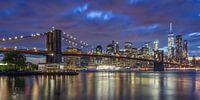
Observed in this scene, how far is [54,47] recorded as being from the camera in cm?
8725

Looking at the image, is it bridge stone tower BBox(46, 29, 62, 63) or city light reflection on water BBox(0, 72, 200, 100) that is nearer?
city light reflection on water BBox(0, 72, 200, 100)

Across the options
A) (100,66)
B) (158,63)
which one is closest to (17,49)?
(158,63)

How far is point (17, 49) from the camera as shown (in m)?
81.8

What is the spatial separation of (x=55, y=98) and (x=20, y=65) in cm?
6739

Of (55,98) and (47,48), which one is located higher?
(47,48)

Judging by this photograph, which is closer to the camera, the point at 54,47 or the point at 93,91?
the point at 93,91

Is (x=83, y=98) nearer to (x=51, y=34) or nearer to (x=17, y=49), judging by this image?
(x=17, y=49)

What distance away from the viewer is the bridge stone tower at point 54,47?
85438 mm

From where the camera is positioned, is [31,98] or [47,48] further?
[47,48]

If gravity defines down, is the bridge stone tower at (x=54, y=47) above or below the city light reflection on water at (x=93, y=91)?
above

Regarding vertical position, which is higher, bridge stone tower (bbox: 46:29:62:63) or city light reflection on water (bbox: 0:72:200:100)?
bridge stone tower (bbox: 46:29:62:63)

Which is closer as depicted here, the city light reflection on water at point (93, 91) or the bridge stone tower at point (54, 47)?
the city light reflection on water at point (93, 91)

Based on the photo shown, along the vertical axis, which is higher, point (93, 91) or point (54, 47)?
point (54, 47)

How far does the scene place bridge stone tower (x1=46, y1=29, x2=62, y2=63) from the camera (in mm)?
85438
